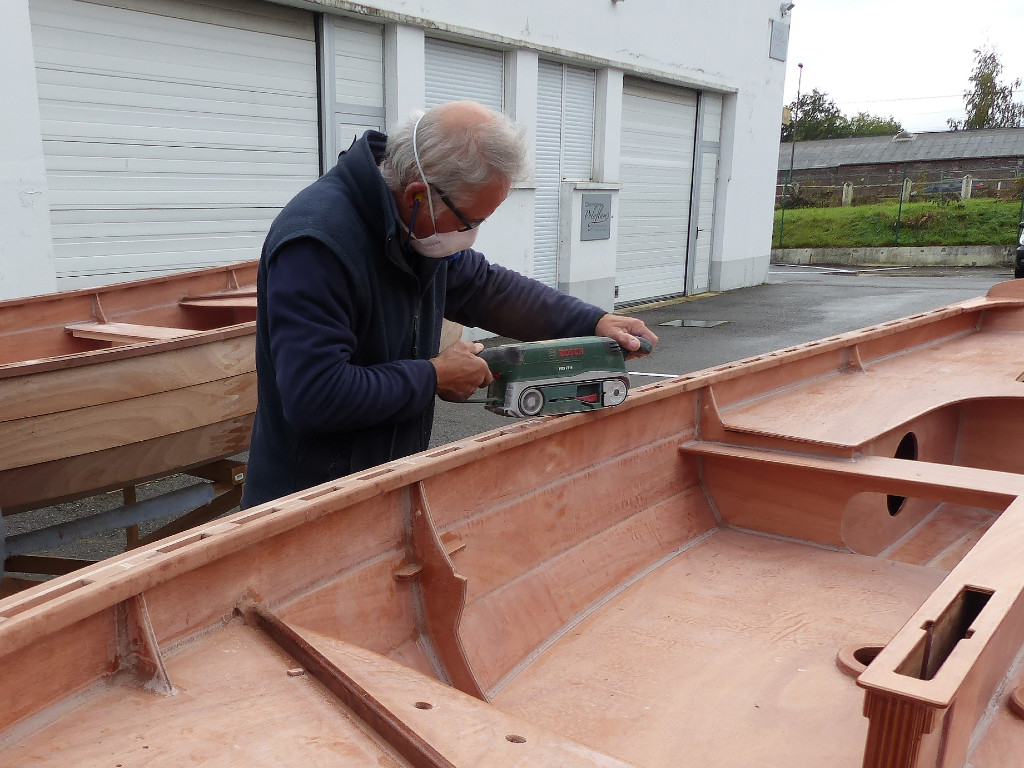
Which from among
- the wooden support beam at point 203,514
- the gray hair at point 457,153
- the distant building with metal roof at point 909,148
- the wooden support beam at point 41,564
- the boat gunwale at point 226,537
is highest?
the distant building with metal roof at point 909,148

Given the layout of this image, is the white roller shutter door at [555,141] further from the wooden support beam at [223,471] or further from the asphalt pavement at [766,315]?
the wooden support beam at [223,471]

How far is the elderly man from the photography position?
6.54 feet

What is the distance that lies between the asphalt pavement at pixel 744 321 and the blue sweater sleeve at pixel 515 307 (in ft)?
8.41

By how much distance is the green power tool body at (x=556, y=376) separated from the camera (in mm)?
2439

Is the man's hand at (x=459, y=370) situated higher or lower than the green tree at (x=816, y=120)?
lower

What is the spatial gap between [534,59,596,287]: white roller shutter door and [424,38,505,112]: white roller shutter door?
2.68 ft

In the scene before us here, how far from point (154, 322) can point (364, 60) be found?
4149mm

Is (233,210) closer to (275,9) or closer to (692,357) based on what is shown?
(275,9)

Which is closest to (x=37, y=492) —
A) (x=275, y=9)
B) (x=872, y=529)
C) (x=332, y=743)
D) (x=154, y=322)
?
(x=154, y=322)

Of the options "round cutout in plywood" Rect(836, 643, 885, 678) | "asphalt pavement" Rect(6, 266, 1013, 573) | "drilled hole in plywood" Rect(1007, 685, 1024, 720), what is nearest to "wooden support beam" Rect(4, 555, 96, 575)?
"asphalt pavement" Rect(6, 266, 1013, 573)

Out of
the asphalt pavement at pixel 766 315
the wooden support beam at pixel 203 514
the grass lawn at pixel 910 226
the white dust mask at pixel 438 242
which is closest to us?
the white dust mask at pixel 438 242

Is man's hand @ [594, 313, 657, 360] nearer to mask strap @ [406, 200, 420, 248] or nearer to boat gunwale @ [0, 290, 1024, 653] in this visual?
boat gunwale @ [0, 290, 1024, 653]

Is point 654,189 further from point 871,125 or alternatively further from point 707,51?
point 871,125

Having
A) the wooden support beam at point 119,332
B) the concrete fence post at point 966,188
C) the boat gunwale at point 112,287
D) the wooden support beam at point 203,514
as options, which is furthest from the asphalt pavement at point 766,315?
the concrete fence post at point 966,188
